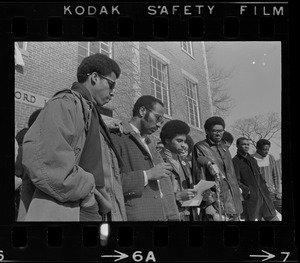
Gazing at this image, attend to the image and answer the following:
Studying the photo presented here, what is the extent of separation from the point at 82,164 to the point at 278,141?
2.33 meters

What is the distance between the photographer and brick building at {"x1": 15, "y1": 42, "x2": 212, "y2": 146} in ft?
20.2

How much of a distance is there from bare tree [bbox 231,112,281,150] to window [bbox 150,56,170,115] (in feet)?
2.84

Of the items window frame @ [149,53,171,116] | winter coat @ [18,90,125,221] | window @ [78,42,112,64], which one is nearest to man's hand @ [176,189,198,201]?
winter coat @ [18,90,125,221]

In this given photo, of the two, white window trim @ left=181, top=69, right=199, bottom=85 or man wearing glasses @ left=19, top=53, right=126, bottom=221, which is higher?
white window trim @ left=181, top=69, right=199, bottom=85

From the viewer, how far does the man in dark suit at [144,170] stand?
20.4ft

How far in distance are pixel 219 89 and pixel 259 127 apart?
659mm

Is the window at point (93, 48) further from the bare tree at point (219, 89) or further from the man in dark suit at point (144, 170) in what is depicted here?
the bare tree at point (219, 89)

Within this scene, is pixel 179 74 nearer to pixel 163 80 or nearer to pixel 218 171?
pixel 163 80

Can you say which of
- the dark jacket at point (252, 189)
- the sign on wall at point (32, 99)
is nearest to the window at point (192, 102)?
the dark jacket at point (252, 189)

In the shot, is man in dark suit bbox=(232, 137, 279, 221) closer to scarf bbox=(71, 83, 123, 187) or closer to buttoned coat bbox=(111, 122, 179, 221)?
buttoned coat bbox=(111, 122, 179, 221)

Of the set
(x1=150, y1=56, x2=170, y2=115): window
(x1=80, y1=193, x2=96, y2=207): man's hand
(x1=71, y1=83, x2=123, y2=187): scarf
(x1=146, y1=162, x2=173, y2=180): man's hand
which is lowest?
(x1=80, y1=193, x2=96, y2=207): man's hand

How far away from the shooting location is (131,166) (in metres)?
6.25
